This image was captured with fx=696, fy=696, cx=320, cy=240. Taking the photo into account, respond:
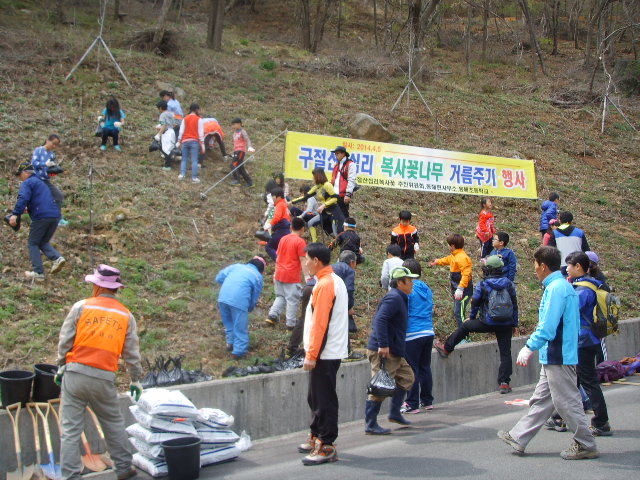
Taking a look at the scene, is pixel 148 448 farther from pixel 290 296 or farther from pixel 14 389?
pixel 290 296

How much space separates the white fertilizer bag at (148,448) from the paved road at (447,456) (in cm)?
45

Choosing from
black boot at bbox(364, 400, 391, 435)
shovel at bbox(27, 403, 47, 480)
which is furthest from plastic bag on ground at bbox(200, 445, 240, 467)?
black boot at bbox(364, 400, 391, 435)

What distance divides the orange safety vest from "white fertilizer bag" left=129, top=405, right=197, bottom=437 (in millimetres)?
612

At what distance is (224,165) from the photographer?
16906 millimetres

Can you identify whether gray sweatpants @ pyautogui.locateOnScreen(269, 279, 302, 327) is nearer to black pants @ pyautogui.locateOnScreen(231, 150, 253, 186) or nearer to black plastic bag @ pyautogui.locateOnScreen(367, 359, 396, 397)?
black plastic bag @ pyautogui.locateOnScreen(367, 359, 396, 397)

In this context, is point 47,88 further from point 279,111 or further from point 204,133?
point 279,111

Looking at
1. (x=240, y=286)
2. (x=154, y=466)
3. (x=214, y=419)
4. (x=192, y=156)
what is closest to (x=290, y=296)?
(x=240, y=286)

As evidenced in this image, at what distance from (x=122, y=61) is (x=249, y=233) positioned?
11076 mm

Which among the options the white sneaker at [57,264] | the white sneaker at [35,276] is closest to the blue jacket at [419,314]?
the white sneaker at [57,264]

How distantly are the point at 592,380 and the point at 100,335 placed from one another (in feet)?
15.8

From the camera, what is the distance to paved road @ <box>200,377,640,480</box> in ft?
19.8

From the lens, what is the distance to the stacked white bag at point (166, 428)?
627cm

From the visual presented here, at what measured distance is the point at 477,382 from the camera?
10.3 meters

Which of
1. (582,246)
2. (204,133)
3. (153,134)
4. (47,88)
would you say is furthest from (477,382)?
(47,88)
